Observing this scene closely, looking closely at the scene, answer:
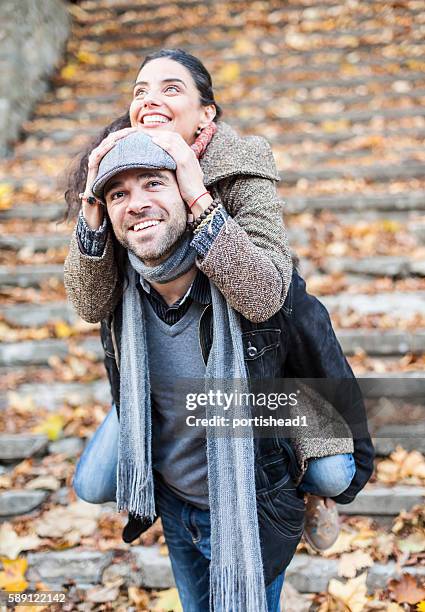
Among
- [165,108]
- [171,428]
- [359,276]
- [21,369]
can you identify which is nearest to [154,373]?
[171,428]

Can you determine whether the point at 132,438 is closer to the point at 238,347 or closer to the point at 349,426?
the point at 238,347

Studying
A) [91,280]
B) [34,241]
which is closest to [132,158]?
[91,280]

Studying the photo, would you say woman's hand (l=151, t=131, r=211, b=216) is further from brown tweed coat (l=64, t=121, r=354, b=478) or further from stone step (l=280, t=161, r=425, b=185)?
stone step (l=280, t=161, r=425, b=185)

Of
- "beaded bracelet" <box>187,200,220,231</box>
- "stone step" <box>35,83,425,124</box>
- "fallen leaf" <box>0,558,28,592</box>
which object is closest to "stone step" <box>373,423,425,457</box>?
"fallen leaf" <box>0,558,28,592</box>

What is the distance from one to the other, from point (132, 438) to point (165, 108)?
2.81 ft

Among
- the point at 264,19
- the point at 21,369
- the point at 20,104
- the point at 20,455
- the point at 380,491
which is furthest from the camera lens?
the point at 264,19

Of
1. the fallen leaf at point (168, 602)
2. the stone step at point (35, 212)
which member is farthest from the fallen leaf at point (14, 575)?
the stone step at point (35, 212)

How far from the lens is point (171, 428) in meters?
1.64

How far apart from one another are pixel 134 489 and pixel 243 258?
2.34ft

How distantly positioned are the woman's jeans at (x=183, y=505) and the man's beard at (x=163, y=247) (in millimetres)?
627

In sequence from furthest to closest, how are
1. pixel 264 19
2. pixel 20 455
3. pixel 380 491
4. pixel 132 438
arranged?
pixel 264 19 < pixel 20 455 < pixel 380 491 < pixel 132 438

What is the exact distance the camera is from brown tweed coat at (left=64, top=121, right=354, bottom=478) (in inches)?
51.7

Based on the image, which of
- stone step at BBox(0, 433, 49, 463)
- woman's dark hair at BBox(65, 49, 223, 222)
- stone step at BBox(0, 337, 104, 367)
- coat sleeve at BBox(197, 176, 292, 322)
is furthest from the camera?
stone step at BBox(0, 337, 104, 367)

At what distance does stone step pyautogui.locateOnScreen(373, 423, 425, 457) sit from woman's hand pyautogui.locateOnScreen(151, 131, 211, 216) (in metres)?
1.62
